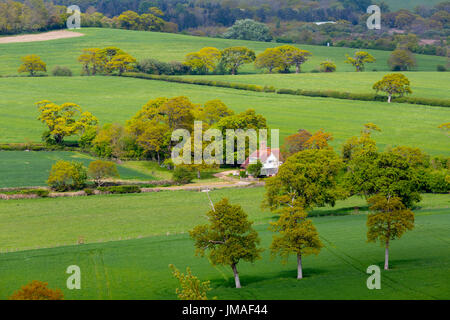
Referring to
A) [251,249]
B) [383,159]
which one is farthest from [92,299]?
[383,159]

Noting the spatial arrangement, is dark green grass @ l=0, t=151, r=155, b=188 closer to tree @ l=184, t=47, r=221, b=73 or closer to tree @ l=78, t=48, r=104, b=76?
tree @ l=78, t=48, r=104, b=76

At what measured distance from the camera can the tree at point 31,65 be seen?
16288cm

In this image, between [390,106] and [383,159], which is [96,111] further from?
[383,159]

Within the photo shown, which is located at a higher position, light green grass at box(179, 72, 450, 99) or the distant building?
light green grass at box(179, 72, 450, 99)

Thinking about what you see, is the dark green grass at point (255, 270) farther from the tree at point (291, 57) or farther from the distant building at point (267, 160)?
the tree at point (291, 57)

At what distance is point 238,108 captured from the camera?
433ft

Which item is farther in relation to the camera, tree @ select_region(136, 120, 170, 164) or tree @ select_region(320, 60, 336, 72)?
tree @ select_region(320, 60, 336, 72)

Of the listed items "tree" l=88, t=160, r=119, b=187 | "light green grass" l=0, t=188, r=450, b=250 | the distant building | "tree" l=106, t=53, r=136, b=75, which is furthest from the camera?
"tree" l=106, t=53, r=136, b=75

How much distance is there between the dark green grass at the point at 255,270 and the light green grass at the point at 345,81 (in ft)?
285

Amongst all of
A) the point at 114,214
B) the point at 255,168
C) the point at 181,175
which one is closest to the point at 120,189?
the point at 181,175

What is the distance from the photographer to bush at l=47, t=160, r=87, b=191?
83500 millimetres

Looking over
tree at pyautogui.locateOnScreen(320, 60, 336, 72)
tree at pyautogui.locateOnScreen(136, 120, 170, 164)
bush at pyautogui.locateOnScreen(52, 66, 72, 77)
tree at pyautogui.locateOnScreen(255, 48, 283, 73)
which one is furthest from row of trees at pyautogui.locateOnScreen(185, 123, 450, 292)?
bush at pyautogui.locateOnScreen(52, 66, 72, 77)

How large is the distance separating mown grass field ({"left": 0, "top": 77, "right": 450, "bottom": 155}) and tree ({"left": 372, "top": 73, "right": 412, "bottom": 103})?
13.3 ft

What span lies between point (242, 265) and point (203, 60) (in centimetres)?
12368
